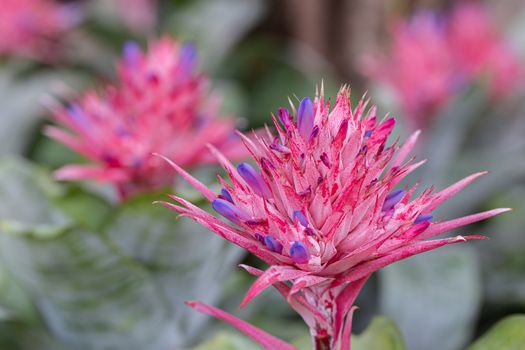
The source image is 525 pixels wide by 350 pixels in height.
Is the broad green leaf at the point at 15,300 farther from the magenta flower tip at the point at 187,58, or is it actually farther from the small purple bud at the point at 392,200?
the small purple bud at the point at 392,200

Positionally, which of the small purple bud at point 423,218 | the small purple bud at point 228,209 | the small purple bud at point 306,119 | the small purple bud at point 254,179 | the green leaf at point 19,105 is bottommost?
the small purple bud at point 423,218

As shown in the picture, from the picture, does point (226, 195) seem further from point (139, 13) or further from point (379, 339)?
point (139, 13)

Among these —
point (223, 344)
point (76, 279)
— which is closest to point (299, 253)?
point (223, 344)

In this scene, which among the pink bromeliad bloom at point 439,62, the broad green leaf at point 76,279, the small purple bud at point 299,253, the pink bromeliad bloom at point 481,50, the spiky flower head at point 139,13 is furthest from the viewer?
the spiky flower head at point 139,13

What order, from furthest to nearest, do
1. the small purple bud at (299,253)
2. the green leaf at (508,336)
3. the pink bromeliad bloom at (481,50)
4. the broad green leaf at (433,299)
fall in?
the pink bromeliad bloom at (481,50), the broad green leaf at (433,299), the green leaf at (508,336), the small purple bud at (299,253)

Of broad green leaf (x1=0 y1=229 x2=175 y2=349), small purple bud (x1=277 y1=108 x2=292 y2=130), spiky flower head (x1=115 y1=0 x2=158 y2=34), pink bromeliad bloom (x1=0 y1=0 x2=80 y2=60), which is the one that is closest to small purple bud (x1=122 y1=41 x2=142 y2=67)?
broad green leaf (x1=0 y1=229 x2=175 y2=349)

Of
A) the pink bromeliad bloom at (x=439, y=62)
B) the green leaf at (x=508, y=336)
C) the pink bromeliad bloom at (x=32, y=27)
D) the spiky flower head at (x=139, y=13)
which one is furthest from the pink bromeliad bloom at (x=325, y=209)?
the spiky flower head at (x=139, y=13)

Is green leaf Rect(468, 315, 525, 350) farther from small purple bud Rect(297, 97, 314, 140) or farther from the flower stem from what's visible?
small purple bud Rect(297, 97, 314, 140)
